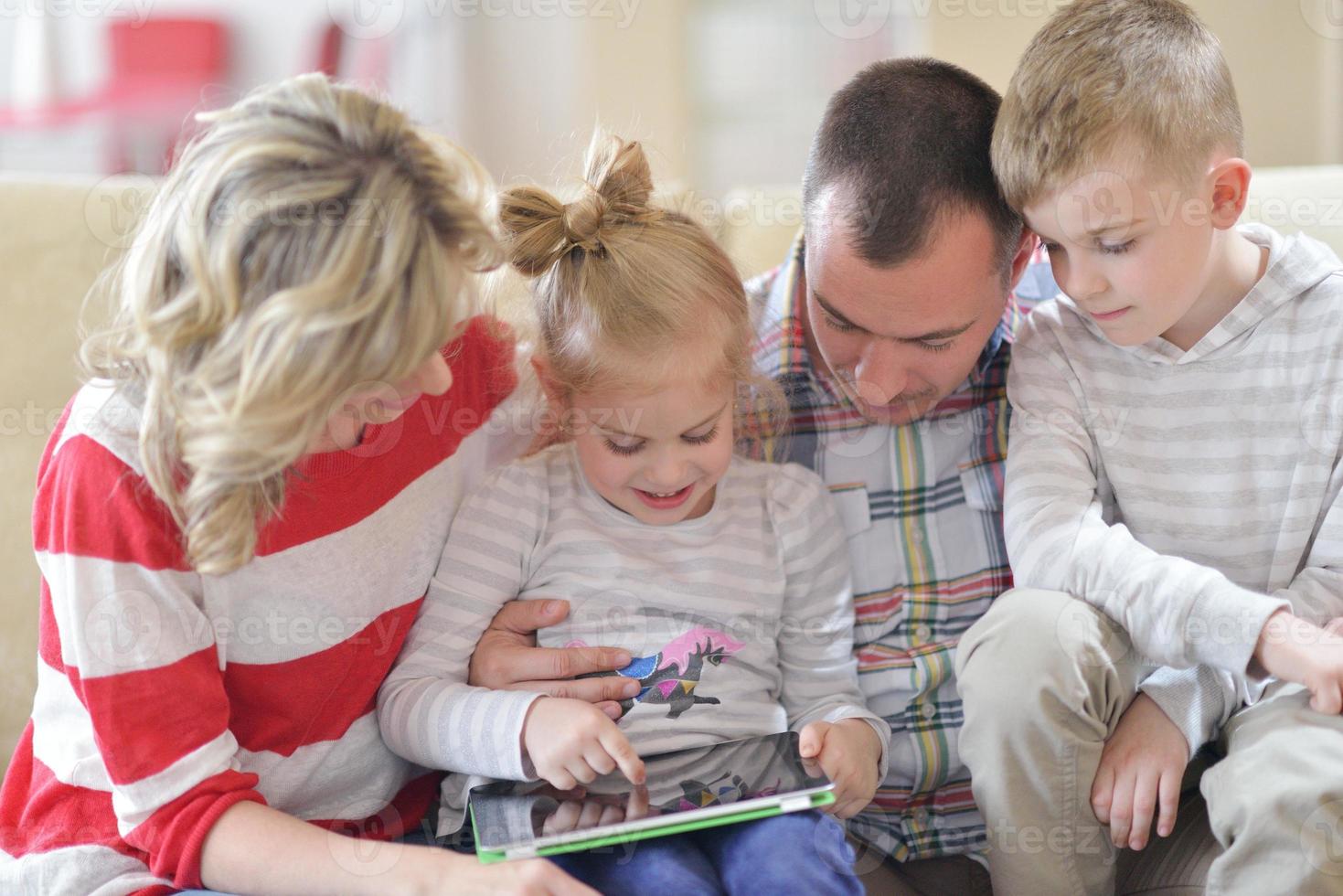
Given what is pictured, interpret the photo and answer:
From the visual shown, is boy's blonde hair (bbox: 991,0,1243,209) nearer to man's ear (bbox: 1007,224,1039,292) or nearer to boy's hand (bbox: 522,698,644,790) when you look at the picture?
man's ear (bbox: 1007,224,1039,292)

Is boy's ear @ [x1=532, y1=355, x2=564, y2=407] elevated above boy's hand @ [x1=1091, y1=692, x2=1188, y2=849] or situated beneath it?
elevated above

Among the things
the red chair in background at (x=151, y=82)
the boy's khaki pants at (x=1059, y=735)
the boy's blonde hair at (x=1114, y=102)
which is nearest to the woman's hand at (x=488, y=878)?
the boy's khaki pants at (x=1059, y=735)

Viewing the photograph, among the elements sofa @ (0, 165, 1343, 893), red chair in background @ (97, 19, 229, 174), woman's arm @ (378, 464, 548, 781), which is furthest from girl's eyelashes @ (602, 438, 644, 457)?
red chair in background @ (97, 19, 229, 174)

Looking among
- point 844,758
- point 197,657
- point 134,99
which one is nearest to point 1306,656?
point 844,758

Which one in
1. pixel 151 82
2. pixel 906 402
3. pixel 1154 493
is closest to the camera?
pixel 1154 493

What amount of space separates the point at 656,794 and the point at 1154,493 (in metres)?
0.57

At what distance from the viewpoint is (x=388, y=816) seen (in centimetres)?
116

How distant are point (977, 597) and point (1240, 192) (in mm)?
478

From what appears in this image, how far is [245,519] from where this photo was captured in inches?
36.6

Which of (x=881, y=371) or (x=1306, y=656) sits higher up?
(x=881, y=371)

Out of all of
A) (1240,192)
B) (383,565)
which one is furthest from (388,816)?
(1240,192)

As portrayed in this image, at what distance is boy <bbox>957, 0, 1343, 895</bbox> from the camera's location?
1.00 metres

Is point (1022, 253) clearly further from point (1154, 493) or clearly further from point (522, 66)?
point (522, 66)

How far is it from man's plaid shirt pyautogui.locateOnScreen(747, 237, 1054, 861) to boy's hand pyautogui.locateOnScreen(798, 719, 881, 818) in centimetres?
14
